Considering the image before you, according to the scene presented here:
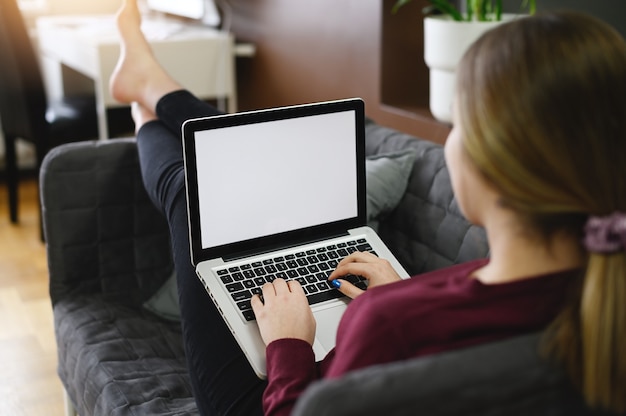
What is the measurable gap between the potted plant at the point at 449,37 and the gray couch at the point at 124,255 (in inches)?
9.4

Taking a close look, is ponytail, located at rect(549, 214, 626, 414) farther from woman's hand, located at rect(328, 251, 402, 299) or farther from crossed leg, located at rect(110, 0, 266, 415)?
crossed leg, located at rect(110, 0, 266, 415)

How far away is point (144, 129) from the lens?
5.86 feet

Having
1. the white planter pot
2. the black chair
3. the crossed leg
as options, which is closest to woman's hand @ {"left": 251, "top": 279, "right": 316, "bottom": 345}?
the crossed leg

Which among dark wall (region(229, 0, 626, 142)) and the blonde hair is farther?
dark wall (region(229, 0, 626, 142))

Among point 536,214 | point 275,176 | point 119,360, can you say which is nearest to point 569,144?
point 536,214

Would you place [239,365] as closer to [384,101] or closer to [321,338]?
[321,338]

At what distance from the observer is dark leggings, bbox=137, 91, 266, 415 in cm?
121

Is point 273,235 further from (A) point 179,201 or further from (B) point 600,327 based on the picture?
(B) point 600,327

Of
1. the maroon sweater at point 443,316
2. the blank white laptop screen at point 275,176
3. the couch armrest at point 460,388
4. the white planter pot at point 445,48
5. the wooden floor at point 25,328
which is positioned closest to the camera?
the couch armrest at point 460,388

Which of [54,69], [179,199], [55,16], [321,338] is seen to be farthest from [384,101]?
[55,16]

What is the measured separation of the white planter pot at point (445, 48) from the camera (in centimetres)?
198

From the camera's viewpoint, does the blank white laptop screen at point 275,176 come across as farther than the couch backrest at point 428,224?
No

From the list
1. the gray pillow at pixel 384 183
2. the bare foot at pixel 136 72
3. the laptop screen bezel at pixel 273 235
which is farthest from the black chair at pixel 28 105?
the laptop screen bezel at pixel 273 235

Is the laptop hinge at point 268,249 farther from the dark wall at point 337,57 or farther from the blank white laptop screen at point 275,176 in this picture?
the dark wall at point 337,57
